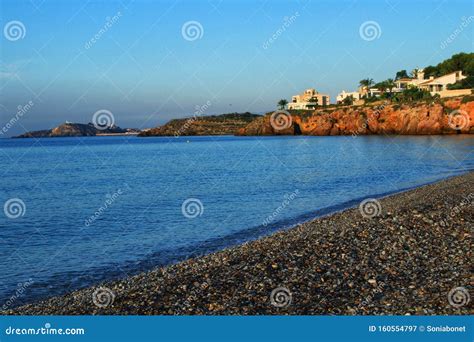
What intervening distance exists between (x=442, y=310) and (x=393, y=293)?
1.43 m

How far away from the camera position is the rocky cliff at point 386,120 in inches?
4712

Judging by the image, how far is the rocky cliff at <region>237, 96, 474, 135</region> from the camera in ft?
393

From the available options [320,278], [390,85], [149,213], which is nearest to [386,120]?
[390,85]

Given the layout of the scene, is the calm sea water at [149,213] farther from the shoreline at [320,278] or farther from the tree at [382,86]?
the tree at [382,86]

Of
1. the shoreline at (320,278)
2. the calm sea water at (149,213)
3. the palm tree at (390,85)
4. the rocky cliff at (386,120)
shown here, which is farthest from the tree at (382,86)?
the shoreline at (320,278)

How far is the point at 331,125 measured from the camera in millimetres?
166375

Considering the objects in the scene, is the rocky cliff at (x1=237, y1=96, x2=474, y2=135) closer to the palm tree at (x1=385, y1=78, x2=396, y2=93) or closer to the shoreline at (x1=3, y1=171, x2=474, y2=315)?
the palm tree at (x1=385, y1=78, x2=396, y2=93)

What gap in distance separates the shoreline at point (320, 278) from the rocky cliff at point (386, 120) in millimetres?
110682

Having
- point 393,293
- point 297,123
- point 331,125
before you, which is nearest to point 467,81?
point 331,125

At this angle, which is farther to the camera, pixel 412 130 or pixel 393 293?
pixel 412 130

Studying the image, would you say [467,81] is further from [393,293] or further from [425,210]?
[393,293]

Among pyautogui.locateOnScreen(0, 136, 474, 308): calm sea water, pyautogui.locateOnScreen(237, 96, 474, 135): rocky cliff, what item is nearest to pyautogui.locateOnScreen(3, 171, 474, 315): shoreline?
pyautogui.locateOnScreen(0, 136, 474, 308): calm sea water

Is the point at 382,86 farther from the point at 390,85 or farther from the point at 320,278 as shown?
the point at 320,278

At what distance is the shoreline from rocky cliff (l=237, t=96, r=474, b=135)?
11068 cm
